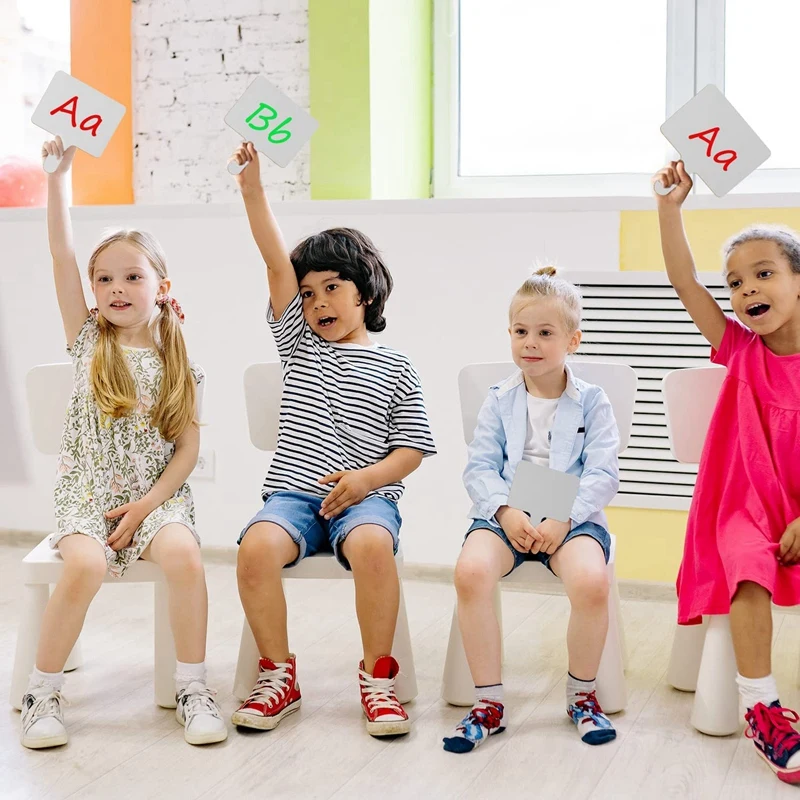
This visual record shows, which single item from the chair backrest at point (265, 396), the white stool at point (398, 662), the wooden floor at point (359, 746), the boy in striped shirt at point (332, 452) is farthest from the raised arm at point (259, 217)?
the wooden floor at point (359, 746)

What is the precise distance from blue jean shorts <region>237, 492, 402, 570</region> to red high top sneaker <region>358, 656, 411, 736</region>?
181 mm

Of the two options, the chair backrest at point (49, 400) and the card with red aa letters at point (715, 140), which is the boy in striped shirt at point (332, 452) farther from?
the card with red aa letters at point (715, 140)

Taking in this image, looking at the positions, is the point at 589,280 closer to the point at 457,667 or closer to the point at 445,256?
the point at 445,256

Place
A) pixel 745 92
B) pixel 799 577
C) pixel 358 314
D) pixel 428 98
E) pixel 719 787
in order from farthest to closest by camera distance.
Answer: pixel 428 98 → pixel 745 92 → pixel 358 314 → pixel 799 577 → pixel 719 787

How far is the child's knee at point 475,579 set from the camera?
1780mm

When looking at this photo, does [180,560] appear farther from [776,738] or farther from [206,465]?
[206,465]

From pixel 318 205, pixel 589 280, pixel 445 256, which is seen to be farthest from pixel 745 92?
pixel 318 205

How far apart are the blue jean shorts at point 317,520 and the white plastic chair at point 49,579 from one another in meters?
0.20

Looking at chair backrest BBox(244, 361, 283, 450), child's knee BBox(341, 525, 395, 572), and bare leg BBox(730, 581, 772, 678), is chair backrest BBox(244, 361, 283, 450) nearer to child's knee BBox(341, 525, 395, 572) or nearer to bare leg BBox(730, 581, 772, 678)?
child's knee BBox(341, 525, 395, 572)

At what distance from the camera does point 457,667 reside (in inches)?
75.0

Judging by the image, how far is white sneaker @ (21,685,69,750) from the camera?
171 cm

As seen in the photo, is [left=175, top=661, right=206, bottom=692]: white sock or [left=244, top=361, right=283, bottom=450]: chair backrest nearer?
[left=175, top=661, right=206, bottom=692]: white sock

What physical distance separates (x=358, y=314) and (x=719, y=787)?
1.03m

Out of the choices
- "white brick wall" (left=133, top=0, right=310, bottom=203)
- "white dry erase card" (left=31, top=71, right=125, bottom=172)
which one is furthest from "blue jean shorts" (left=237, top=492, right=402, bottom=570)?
"white brick wall" (left=133, top=0, right=310, bottom=203)
